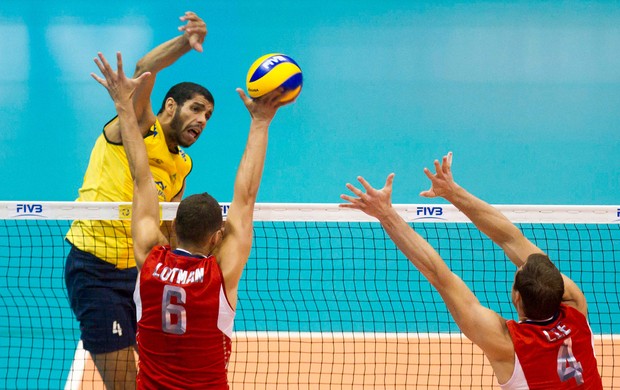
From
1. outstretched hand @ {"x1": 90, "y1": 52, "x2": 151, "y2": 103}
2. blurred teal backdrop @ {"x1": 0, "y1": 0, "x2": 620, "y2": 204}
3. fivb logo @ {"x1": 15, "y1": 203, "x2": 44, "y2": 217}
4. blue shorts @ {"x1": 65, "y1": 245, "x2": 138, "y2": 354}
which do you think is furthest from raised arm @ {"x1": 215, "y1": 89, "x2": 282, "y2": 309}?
blurred teal backdrop @ {"x1": 0, "y1": 0, "x2": 620, "y2": 204}

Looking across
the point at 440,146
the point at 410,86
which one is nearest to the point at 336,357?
the point at 440,146

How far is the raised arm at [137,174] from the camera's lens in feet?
14.6

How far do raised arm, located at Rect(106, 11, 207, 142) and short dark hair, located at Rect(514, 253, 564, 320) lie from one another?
2.44 metres

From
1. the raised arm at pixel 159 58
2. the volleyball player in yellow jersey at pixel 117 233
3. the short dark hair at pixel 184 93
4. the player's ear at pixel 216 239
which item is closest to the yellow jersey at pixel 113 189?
the volleyball player in yellow jersey at pixel 117 233

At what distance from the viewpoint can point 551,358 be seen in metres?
3.95

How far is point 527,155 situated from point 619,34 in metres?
3.95

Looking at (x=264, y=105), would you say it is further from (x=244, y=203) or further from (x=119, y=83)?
(x=119, y=83)

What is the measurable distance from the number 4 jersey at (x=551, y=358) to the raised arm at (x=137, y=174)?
190 centimetres

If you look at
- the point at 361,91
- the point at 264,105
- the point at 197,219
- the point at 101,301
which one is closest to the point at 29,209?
the point at 101,301

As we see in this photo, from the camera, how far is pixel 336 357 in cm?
838

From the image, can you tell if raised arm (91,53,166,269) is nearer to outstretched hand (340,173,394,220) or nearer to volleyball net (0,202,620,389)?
outstretched hand (340,173,394,220)

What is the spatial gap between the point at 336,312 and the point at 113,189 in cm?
381

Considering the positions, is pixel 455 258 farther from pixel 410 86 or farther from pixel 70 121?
pixel 70 121

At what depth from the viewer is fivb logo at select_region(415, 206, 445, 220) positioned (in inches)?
235
